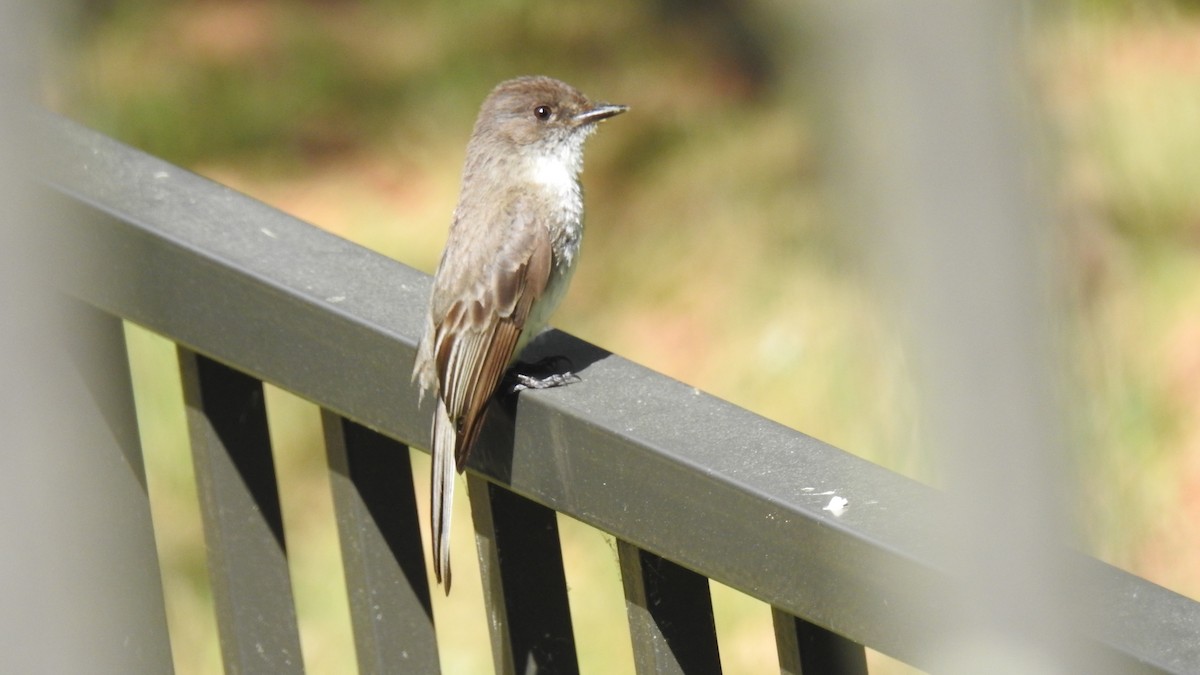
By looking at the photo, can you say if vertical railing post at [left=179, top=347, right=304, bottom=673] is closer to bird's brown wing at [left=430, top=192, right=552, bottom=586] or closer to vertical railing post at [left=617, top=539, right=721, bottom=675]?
bird's brown wing at [left=430, top=192, right=552, bottom=586]

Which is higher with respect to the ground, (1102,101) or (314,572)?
(1102,101)

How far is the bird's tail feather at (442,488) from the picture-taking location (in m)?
2.41

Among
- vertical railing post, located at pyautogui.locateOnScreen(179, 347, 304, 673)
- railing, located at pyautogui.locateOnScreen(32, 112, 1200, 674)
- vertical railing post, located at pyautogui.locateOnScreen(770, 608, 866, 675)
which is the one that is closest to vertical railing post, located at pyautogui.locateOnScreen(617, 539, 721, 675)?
railing, located at pyautogui.locateOnScreen(32, 112, 1200, 674)

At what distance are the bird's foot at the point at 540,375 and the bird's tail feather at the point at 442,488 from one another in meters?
0.12

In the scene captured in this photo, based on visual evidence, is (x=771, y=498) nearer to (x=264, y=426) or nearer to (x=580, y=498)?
(x=580, y=498)

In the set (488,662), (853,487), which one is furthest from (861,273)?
(488,662)

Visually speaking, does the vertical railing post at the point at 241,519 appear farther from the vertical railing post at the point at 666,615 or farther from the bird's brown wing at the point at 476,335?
the vertical railing post at the point at 666,615

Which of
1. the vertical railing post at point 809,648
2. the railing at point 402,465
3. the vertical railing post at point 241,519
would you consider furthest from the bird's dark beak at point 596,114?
the vertical railing post at point 809,648

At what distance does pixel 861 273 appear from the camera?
1.96ft

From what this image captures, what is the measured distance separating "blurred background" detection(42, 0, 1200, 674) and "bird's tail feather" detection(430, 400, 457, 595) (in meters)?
0.33

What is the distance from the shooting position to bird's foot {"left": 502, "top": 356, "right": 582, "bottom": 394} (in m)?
2.14

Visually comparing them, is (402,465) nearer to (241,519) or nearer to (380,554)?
(380,554)

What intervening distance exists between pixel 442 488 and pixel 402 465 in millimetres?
363

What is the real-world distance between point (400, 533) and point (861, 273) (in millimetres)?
1676
